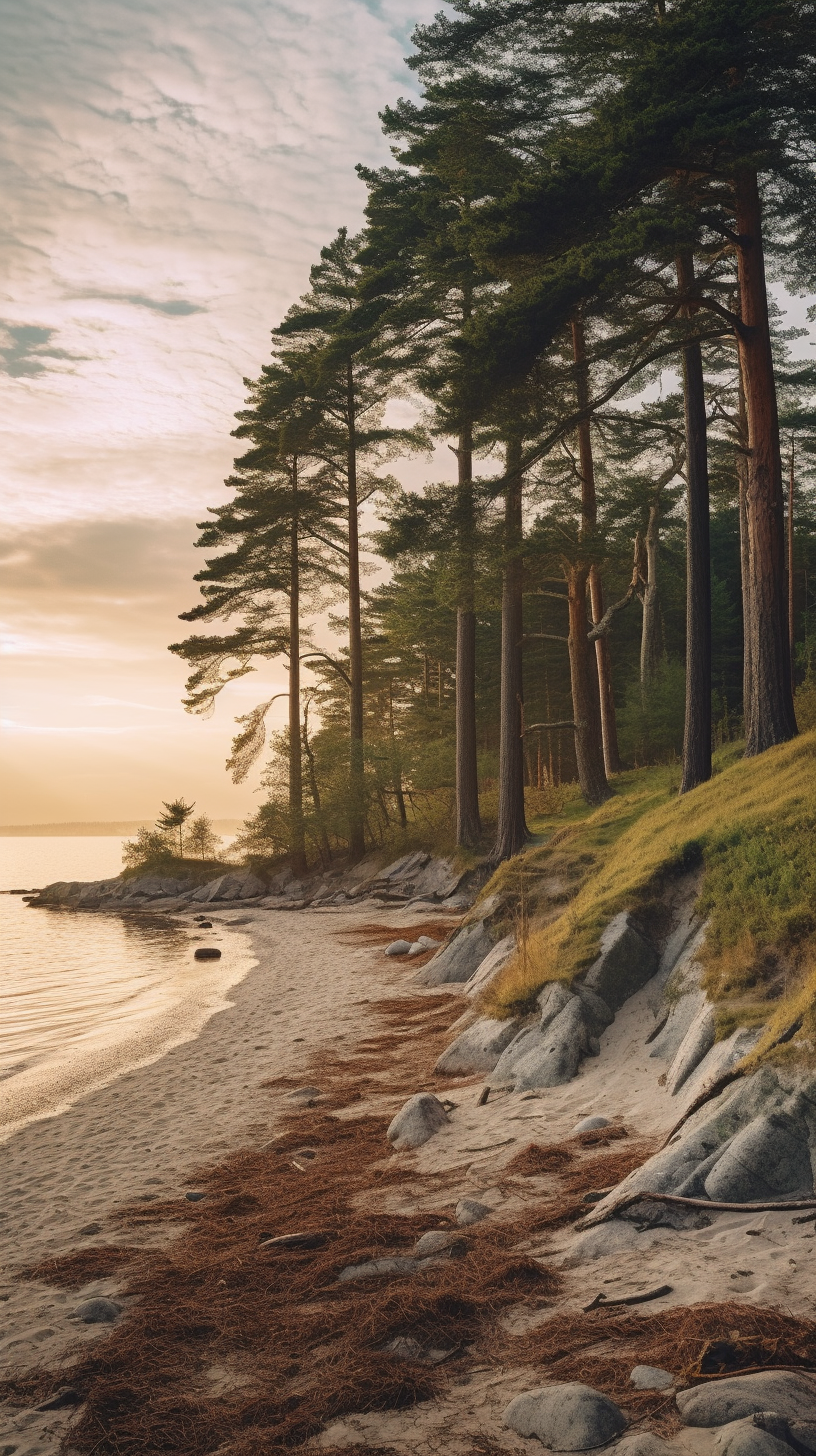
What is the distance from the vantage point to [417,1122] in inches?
262

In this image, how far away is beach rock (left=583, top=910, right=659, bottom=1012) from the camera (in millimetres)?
7691

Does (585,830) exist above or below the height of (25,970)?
above

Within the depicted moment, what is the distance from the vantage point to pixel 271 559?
108 feet

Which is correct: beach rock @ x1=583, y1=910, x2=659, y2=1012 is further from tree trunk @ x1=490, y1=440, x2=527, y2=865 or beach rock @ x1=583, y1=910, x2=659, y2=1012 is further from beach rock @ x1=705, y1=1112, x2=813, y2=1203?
tree trunk @ x1=490, y1=440, x2=527, y2=865

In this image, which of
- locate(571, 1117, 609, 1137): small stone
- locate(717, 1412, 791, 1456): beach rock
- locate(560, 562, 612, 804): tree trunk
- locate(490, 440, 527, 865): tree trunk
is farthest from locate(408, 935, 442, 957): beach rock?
locate(717, 1412, 791, 1456): beach rock

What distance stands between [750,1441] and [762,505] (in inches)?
437

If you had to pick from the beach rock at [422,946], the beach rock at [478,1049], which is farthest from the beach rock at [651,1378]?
the beach rock at [422,946]

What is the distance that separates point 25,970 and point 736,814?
18130mm

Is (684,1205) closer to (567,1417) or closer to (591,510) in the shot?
(567,1417)

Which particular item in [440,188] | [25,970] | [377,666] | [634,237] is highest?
[440,188]

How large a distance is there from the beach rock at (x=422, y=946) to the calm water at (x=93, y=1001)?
340 centimetres

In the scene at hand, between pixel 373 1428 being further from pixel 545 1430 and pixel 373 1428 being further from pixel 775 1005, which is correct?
pixel 775 1005

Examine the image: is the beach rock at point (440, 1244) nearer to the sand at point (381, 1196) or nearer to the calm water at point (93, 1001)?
the sand at point (381, 1196)

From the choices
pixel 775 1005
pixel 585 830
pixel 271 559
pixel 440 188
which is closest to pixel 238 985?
pixel 585 830
